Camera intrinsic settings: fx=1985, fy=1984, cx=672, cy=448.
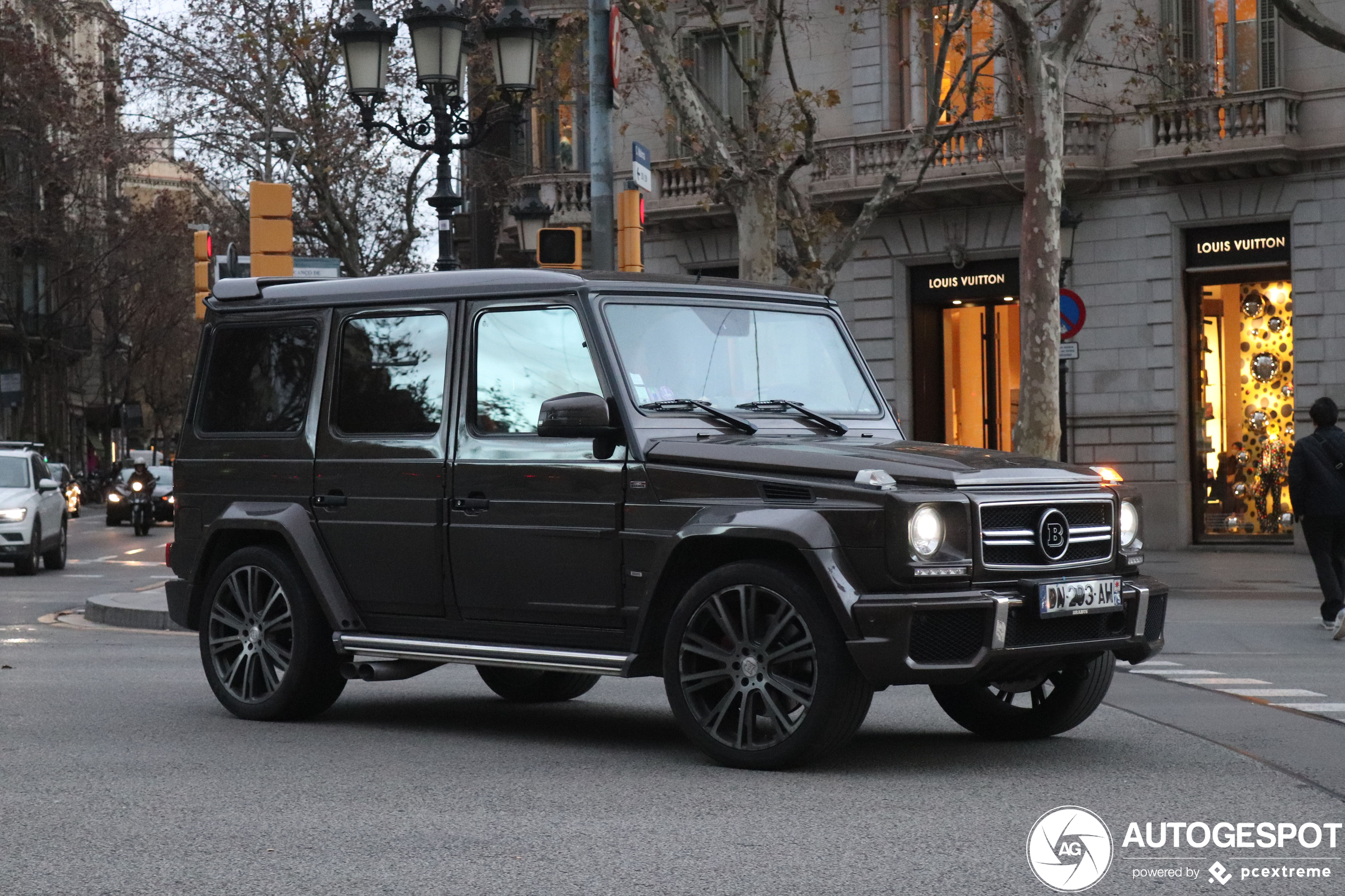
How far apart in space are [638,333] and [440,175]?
10858mm

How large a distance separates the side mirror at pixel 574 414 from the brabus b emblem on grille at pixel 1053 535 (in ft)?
5.84

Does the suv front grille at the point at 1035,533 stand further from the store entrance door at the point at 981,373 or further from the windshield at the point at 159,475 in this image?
the windshield at the point at 159,475

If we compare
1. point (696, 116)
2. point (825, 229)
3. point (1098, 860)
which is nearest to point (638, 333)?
point (1098, 860)

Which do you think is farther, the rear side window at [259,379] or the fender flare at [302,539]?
the rear side window at [259,379]

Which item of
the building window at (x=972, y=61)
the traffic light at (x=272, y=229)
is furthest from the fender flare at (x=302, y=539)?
the building window at (x=972, y=61)

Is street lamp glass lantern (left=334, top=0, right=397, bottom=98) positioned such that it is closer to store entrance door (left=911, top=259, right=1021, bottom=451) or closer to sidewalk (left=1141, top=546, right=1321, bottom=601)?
sidewalk (left=1141, top=546, right=1321, bottom=601)

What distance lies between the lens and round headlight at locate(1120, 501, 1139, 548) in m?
8.14

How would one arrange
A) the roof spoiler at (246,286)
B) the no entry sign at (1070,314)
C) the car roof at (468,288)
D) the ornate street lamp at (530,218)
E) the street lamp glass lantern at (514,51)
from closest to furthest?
the car roof at (468,288), the roof spoiler at (246,286), the street lamp glass lantern at (514,51), the no entry sign at (1070,314), the ornate street lamp at (530,218)

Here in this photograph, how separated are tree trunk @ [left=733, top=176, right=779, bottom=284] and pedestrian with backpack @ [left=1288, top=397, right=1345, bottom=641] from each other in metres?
7.71

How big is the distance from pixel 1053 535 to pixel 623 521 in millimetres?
1728

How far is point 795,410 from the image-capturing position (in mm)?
8672

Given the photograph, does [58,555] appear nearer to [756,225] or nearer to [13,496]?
[13,496]

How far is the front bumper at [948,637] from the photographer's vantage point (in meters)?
7.19

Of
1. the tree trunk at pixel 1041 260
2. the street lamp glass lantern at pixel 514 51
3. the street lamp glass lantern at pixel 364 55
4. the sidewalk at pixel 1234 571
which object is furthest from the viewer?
the sidewalk at pixel 1234 571
